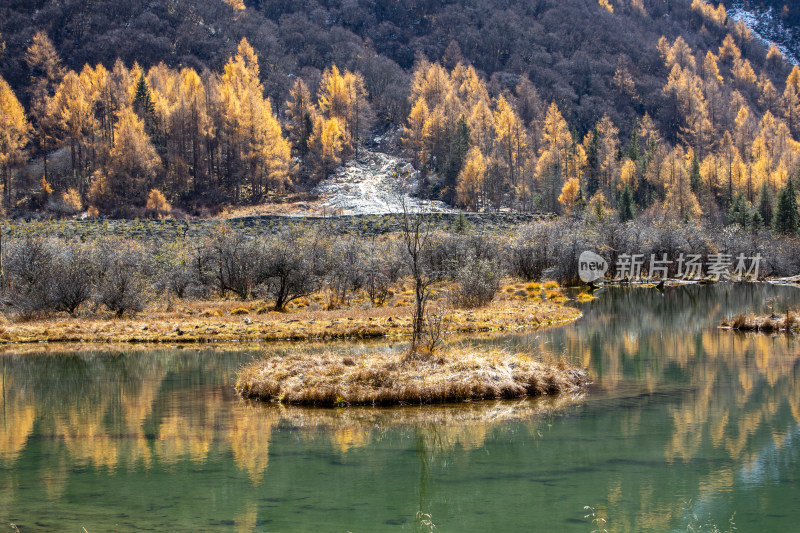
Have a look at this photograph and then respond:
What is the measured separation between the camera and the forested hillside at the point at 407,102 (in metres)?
90.5

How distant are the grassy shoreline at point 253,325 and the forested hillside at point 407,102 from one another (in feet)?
Answer: 171

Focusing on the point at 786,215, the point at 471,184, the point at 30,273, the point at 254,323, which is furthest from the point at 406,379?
the point at 471,184

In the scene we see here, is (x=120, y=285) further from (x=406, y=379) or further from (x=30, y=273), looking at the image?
(x=406, y=379)

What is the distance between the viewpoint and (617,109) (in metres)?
144

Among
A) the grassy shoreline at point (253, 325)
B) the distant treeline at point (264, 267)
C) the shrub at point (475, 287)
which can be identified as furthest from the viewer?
the shrub at point (475, 287)

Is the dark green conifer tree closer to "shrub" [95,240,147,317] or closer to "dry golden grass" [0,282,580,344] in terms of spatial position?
"dry golden grass" [0,282,580,344]

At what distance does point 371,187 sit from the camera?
9094 centimetres

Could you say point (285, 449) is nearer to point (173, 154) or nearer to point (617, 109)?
point (173, 154)

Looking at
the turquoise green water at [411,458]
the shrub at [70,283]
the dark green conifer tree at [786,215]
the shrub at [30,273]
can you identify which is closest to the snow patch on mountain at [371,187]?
the dark green conifer tree at [786,215]

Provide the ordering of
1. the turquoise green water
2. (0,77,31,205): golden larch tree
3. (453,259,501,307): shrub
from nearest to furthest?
the turquoise green water
(453,259,501,307): shrub
(0,77,31,205): golden larch tree

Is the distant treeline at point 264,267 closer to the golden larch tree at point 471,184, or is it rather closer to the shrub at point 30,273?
the shrub at point 30,273

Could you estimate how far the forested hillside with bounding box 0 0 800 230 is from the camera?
297 feet

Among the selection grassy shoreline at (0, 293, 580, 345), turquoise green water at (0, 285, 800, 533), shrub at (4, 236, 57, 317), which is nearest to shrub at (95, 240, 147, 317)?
grassy shoreline at (0, 293, 580, 345)

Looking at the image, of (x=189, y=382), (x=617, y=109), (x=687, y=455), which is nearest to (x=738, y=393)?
(x=687, y=455)
